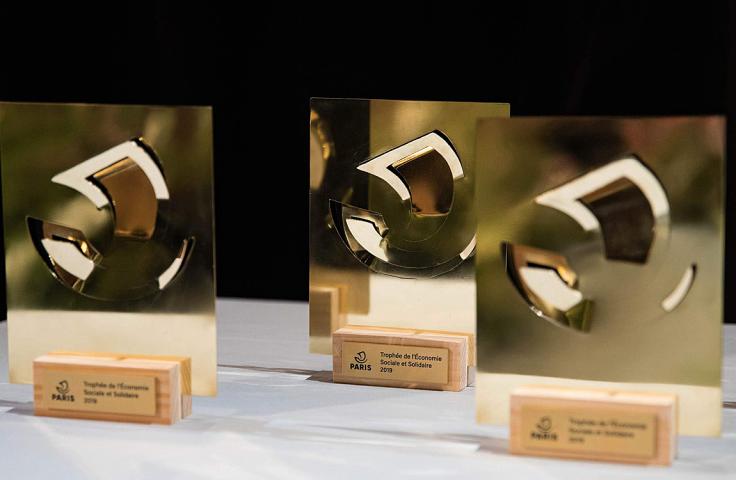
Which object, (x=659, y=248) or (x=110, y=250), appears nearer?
(x=659, y=248)

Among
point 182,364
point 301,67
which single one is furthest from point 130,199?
point 301,67

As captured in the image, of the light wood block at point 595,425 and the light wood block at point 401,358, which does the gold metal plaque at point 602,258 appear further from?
the light wood block at point 401,358

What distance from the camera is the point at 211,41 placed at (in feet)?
7.44

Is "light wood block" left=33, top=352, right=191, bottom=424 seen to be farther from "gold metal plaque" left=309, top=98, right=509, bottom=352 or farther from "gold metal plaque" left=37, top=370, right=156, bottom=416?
"gold metal plaque" left=309, top=98, right=509, bottom=352

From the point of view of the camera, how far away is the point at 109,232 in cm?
140

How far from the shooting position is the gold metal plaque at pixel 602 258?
1.16m

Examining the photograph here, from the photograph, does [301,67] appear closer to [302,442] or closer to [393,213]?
[393,213]

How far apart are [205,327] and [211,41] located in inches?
42.5

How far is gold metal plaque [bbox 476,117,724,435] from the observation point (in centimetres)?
116

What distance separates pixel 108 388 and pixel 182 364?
0.10 metres

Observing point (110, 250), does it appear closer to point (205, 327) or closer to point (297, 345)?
point (205, 327)

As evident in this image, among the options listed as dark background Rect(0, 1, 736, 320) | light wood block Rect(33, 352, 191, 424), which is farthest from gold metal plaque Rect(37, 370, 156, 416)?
dark background Rect(0, 1, 736, 320)

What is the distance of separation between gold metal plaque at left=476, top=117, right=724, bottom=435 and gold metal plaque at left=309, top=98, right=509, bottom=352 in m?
0.32

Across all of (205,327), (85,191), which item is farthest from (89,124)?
(205,327)
